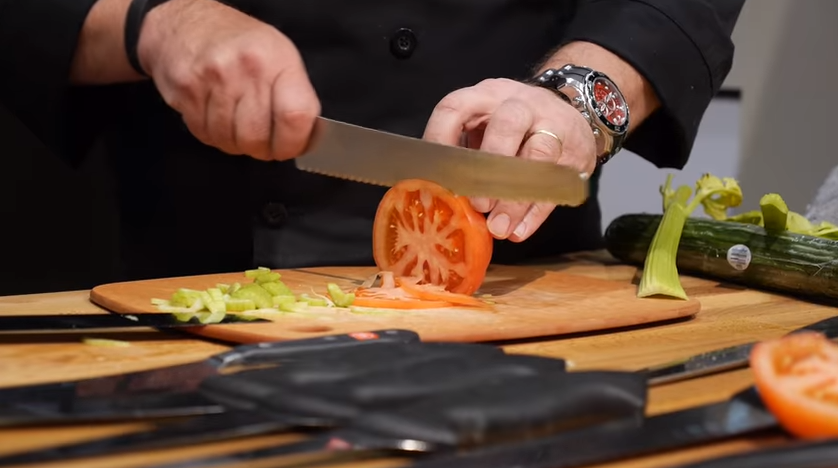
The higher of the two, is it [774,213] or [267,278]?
[774,213]

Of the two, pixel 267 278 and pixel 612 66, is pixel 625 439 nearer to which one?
pixel 267 278

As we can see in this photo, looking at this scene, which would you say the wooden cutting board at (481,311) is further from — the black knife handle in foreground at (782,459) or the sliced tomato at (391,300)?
the black knife handle in foreground at (782,459)

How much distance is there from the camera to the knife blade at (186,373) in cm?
103

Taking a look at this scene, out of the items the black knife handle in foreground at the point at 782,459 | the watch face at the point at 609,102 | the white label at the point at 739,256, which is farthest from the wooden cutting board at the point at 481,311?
the black knife handle in foreground at the point at 782,459

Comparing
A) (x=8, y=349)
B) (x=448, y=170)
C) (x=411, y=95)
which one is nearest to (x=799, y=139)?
(x=411, y=95)

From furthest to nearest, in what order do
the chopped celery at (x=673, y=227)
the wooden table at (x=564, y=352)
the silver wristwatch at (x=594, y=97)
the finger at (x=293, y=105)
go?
the silver wristwatch at (x=594, y=97)
the chopped celery at (x=673, y=227)
the finger at (x=293, y=105)
the wooden table at (x=564, y=352)

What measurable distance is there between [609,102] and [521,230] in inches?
14.7

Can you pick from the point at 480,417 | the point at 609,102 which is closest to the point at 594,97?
the point at 609,102

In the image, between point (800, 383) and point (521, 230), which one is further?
point (521, 230)

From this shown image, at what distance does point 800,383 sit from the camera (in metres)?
0.98

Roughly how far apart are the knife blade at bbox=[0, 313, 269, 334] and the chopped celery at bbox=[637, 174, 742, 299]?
80 cm

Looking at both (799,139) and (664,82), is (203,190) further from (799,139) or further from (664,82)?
(799,139)

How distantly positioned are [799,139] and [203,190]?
3.05m

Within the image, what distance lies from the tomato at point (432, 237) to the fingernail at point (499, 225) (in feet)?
0.05
